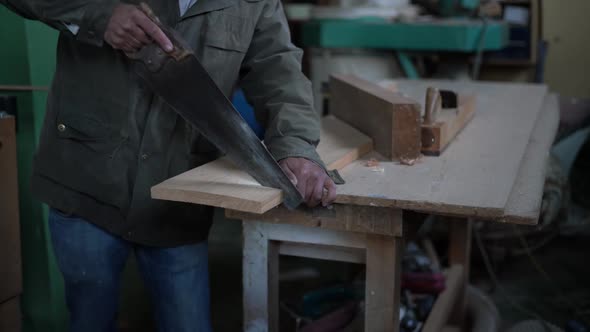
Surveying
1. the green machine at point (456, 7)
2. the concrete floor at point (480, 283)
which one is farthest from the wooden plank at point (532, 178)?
the green machine at point (456, 7)

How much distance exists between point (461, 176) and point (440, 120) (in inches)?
15.0

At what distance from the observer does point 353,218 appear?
5.82 ft

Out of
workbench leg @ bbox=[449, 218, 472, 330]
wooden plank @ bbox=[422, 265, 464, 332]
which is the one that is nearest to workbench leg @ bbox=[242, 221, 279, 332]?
wooden plank @ bbox=[422, 265, 464, 332]

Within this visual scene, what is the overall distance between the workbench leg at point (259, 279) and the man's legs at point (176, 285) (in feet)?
0.41

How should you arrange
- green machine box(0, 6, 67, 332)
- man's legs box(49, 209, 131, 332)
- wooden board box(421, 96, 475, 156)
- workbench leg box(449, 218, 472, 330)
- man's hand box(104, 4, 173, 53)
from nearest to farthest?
man's hand box(104, 4, 173, 53), man's legs box(49, 209, 131, 332), wooden board box(421, 96, 475, 156), green machine box(0, 6, 67, 332), workbench leg box(449, 218, 472, 330)

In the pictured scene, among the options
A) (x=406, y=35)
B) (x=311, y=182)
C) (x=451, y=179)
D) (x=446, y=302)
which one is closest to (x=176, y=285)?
(x=311, y=182)

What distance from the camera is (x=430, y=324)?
97.2 inches

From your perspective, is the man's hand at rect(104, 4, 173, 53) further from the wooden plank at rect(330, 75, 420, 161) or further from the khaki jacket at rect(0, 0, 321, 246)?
the wooden plank at rect(330, 75, 420, 161)

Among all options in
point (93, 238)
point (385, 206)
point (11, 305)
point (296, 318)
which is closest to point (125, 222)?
point (93, 238)

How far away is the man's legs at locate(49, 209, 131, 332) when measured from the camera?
1.87 m

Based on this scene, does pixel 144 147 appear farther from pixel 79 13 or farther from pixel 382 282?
pixel 382 282

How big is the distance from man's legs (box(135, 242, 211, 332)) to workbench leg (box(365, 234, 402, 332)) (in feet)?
1.52

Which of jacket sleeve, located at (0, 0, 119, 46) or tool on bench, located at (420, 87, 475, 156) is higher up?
jacket sleeve, located at (0, 0, 119, 46)

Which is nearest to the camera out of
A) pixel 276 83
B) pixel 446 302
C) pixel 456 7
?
pixel 276 83
